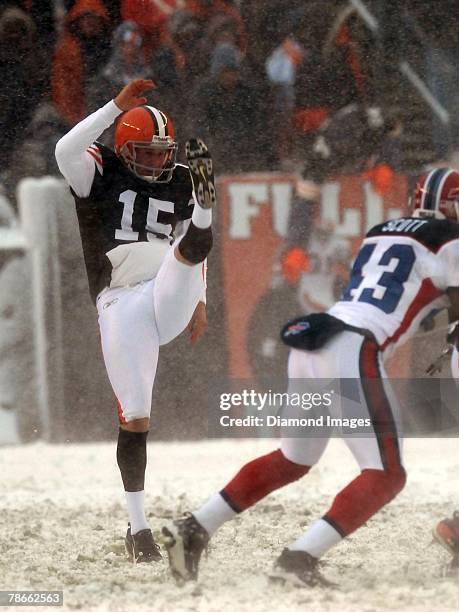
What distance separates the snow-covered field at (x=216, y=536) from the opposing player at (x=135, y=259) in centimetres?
28

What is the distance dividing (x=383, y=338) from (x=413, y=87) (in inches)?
91.7

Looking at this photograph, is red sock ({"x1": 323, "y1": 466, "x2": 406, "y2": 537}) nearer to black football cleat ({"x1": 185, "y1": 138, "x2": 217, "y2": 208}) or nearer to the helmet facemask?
black football cleat ({"x1": 185, "y1": 138, "x2": 217, "y2": 208})

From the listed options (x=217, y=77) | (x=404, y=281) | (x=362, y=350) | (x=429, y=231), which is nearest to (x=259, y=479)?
(x=362, y=350)

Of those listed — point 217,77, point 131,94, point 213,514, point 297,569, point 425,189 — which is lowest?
point 297,569

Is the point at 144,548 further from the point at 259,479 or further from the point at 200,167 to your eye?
the point at 200,167

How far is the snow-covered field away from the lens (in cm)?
301

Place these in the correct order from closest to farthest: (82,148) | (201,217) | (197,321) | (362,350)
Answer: (362,350), (201,217), (82,148), (197,321)

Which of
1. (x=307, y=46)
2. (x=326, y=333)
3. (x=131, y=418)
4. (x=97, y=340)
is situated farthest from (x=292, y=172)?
(x=326, y=333)

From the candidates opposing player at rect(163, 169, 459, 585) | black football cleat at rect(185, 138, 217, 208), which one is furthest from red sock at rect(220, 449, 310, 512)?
black football cleat at rect(185, 138, 217, 208)

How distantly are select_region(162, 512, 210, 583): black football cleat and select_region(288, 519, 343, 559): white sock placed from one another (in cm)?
25

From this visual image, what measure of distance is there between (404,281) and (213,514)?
73cm

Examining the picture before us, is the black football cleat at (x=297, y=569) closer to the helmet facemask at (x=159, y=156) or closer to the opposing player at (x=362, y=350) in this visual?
the opposing player at (x=362, y=350)

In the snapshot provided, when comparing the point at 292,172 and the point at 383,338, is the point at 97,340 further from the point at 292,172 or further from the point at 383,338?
the point at 383,338

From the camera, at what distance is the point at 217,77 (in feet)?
16.8
